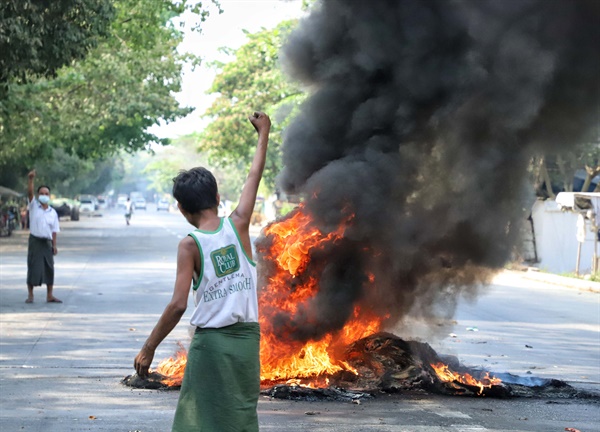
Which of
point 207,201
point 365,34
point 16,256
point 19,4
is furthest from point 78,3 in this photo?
point 16,256

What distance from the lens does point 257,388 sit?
13.8 feet

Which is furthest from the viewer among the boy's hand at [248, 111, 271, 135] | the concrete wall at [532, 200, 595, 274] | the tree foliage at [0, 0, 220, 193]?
the concrete wall at [532, 200, 595, 274]

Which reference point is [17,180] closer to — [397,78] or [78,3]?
[78,3]

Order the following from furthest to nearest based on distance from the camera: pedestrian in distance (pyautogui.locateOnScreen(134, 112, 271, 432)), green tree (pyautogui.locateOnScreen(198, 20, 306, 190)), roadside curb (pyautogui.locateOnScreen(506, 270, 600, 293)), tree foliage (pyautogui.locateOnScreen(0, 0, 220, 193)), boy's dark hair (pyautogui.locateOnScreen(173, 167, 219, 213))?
green tree (pyautogui.locateOnScreen(198, 20, 306, 190)) → tree foliage (pyautogui.locateOnScreen(0, 0, 220, 193)) → roadside curb (pyautogui.locateOnScreen(506, 270, 600, 293)) → boy's dark hair (pyautogui.locateOnScreen(173, 167, 219, 213)) → pedestrian in distance (pyautogui.locateOnScreen(134, 112, 271, 432))

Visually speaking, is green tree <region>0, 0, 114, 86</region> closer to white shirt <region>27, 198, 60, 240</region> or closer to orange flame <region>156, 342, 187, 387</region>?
white shirt <region>27, 198, 60, 240</region>

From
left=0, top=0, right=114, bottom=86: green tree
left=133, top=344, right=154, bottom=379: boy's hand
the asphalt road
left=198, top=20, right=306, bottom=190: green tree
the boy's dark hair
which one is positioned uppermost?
left=198, top=20, right=306, bottom=190: green tree

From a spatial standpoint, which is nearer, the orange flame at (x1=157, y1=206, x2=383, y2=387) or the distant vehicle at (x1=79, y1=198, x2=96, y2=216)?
the orange flame at (x1=157, y1=206, x2=383, y2=387)

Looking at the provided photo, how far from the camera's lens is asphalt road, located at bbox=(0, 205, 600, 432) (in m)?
6.77

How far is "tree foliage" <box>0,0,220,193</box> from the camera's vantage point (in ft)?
78.4

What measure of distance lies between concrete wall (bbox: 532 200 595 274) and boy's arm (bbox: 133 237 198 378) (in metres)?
22.8

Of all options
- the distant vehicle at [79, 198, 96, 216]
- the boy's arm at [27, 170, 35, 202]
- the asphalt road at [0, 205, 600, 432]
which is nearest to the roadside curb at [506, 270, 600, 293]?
the asphalt road at [0, 205, 600, 432]

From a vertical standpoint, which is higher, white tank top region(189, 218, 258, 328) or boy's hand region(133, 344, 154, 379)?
white tank top region(189, 218, 258, 328)

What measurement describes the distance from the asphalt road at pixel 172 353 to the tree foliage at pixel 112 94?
6.78 m

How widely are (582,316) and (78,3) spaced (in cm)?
894
